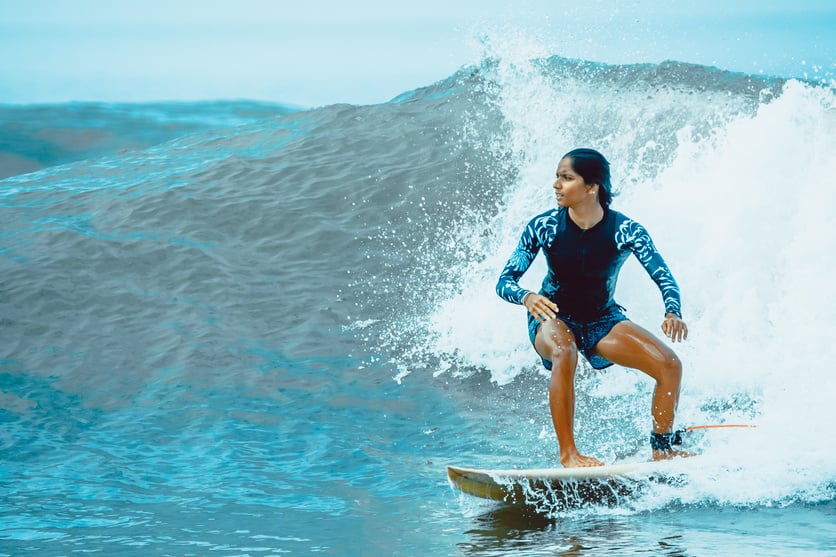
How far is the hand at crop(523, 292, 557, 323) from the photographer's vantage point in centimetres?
501

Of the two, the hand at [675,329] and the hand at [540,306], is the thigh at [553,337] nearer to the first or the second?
the hand at [540,306]

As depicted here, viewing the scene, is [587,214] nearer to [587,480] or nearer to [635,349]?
[635,349]

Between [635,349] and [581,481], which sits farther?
[635,349]

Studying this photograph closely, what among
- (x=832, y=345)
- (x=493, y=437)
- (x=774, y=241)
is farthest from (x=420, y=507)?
(x=774, y=241)

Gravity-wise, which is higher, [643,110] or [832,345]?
[643,110]

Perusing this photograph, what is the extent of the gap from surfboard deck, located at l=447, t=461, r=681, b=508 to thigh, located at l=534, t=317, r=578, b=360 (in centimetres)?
64

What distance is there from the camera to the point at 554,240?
5.51 metres

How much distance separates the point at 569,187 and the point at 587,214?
241 mm

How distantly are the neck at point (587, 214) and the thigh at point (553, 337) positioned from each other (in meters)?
0.56

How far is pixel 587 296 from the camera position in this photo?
5445 mm

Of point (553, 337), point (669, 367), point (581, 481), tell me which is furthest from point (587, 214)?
point (581, 481)

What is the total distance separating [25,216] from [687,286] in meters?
8.55

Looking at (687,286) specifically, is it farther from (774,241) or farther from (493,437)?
(493,437)

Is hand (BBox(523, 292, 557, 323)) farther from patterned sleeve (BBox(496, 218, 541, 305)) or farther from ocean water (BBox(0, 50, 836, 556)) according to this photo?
ocean water (BBox(0, 50, 836, 556))
